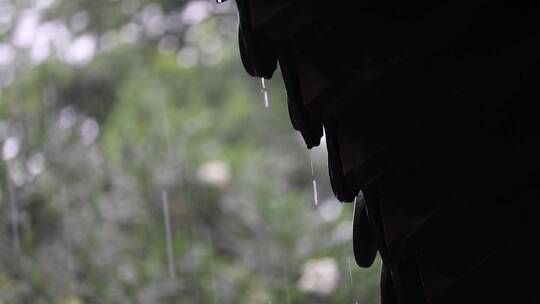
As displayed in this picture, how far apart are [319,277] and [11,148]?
1653 mm

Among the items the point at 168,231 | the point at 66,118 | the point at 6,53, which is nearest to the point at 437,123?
the point at 168,231

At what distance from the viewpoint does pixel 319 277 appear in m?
4.11

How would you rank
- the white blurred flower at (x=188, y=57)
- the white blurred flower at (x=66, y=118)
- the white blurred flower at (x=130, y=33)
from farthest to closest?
the white blurred flower at (x=130, y=33) → the white blurred flower at (x=188, y=57) → the white blurred flower at (x=66, y=118)

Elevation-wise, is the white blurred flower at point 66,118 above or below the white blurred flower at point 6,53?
below

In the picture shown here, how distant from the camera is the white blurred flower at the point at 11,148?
177 inches

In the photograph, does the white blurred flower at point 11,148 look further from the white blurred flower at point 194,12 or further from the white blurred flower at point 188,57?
the white blurred flower at point 194,12

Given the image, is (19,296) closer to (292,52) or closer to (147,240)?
(147,240)

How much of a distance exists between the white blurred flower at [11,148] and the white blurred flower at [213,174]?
894 mm

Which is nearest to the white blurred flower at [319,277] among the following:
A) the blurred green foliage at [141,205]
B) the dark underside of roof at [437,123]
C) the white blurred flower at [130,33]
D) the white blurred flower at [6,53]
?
the blurred green foliage at [141,205]

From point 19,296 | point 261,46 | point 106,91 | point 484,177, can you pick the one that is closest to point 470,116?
point 484,177

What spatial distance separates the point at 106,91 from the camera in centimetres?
575

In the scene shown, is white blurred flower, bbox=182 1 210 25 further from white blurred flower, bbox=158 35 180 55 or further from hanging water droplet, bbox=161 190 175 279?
hanging water droplet, bbox=161 190 175 279

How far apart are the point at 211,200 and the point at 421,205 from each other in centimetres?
401

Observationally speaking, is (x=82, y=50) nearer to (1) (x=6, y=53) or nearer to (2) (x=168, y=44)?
(2) (x=168, y=44)
